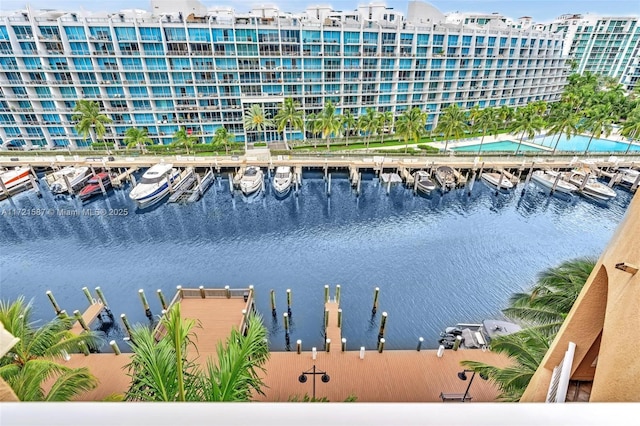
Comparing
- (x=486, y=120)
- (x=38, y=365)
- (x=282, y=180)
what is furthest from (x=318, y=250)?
(x=486, y=120)

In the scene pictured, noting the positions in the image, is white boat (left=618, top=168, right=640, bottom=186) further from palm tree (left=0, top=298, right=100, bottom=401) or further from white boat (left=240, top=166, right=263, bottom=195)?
palm tree (left=0, top=298, right=100, bottom=401)

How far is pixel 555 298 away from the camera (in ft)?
36.9

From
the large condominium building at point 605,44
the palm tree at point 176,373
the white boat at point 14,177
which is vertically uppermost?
the large condominium building at point 605,44

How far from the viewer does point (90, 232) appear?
30.1 metres

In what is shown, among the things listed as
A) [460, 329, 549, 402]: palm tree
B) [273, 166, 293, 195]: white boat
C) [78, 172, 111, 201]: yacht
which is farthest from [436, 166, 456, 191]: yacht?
[78, 172, 111, 201]: yacht

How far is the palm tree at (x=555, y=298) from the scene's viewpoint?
10828 mm

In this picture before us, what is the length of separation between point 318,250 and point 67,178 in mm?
30719

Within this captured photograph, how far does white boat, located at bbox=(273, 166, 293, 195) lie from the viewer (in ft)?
120

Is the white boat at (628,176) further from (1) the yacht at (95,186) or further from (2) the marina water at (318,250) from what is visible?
(1) the yacht at (95,186)

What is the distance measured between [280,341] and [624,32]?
415 ft

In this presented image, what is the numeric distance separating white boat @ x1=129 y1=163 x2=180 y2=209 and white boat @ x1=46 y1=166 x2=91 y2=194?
7.90 metres

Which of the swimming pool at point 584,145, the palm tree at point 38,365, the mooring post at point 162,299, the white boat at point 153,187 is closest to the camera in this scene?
the palm tree at point 38,365

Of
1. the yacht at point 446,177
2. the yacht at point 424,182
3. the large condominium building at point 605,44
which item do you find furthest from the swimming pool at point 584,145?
the large condominium building at point 605,44

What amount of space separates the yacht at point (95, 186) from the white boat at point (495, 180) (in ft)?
155
